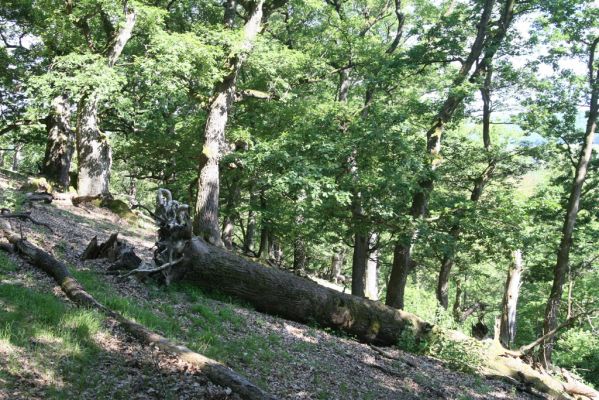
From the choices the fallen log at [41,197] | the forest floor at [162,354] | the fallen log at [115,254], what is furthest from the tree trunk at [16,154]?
the forest floor at [162,354]

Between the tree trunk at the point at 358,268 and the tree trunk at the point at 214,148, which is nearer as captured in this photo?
the tree trunk at the point at 214,148

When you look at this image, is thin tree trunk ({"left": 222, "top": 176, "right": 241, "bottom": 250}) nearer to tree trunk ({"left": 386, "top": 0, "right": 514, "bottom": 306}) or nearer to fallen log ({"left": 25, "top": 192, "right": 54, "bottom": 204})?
fallen log ({"left": 25, "top": 192, "right": 54, "bottom": 204})

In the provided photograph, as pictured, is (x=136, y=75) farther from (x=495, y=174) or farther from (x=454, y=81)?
(x=495, y=174)

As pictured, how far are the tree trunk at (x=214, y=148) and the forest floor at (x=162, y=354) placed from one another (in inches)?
138

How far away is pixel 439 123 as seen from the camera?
47.0 feet

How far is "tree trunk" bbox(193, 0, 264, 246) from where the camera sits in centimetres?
1342

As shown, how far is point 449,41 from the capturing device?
14.3 m

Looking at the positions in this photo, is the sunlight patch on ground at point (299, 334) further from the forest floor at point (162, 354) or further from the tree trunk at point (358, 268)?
the tree trunk at point (358, 268)

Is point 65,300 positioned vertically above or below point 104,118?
below

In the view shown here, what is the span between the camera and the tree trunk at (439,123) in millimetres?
13656

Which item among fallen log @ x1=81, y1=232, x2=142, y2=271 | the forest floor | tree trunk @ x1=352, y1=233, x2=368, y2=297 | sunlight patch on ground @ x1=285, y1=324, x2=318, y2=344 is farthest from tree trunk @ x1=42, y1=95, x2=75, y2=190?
sunlight patch on ground @ x1=285, y1=324, x2=318, y2=344

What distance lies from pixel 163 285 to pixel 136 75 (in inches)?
345

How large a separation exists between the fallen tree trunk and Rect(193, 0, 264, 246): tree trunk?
19.0 ft

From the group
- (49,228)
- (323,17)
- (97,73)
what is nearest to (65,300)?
(49,228)
